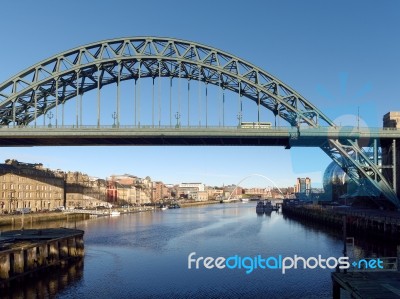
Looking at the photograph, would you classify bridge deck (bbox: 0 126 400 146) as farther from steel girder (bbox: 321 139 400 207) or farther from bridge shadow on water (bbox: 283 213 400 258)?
bridge shadow on water (bbox: 283 213 400 258)

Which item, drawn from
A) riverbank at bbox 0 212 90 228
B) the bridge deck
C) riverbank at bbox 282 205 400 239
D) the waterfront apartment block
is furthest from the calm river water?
the waterfront apartment block

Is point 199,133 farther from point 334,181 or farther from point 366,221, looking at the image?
point 334,181

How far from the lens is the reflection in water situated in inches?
1299

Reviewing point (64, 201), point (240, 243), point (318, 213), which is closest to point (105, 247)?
point (240, 243)

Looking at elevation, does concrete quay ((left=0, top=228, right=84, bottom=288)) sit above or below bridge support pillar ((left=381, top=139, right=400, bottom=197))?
below

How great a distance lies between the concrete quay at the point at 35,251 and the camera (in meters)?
36.0

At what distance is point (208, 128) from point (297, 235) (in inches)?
935

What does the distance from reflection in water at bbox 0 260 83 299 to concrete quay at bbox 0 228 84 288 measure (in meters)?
0.61

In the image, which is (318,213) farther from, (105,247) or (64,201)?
(64,201)

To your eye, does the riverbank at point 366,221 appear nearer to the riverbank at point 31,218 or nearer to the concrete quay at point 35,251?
the concrete quay at point 35,251

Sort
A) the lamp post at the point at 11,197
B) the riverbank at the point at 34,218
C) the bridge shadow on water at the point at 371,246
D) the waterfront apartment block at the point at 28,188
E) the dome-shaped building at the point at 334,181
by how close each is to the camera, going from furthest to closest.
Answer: the dome-shaped building at the point at 334,181
the lamp post at the point at 11,197
the waterfront apartment block at the point at 28,188
the riverbank at the point at 34,218
the bridge shadow on water at the point at 371,246

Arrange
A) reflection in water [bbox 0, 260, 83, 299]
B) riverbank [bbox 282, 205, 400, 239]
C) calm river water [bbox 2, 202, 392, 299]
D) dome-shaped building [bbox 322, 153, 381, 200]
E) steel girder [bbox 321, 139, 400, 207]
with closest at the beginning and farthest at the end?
reflection in water [bbox 0, 260, 83, 299]
calm river water [bbox 2, 202, 392, 299]
riverbank [bbox 282, 205, 400, 239]
steel girder [bbox 321, 139, 400, 207]
dome-shaped building [bbox 322, 153, 381, 200]

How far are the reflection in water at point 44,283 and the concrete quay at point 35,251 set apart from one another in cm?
61

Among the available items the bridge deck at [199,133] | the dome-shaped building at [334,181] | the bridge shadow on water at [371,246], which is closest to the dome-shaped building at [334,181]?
the dome-shaped building at [334,181]
